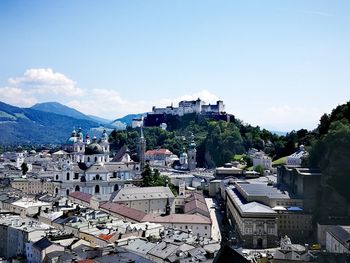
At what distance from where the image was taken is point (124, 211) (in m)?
43.1

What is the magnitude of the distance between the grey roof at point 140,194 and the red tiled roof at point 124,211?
1.52m

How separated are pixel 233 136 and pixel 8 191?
1555 inches

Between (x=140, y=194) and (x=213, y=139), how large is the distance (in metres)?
34.7

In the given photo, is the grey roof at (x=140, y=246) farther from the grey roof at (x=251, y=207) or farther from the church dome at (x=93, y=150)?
the church dome at (x=93, y=150)

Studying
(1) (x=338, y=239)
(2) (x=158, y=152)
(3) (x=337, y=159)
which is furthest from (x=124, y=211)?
(2) (x=158, y=152)

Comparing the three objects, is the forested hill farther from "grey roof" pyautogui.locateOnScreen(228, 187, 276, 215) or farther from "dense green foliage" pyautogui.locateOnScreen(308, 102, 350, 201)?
"grey roof" pyautogui.locateOnScreen(228, 187, 276, 215)

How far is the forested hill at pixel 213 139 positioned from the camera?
263 feet

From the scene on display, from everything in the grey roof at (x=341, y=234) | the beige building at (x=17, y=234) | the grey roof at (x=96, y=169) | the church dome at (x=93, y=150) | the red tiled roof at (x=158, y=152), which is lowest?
the beige building at (x=17, y=234)

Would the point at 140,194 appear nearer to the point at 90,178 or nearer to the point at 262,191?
the point at 90,178

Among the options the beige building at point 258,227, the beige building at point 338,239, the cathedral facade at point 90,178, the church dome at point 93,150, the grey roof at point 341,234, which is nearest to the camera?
the beige building at point 338,239

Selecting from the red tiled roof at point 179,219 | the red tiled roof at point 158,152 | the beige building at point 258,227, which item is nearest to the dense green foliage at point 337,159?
the beige building at point 258,227

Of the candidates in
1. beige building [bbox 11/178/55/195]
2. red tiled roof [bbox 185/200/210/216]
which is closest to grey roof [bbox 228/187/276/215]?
red tiled roof [bbox 185/200/210/216]

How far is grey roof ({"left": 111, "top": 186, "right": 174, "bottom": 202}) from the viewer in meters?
48.4


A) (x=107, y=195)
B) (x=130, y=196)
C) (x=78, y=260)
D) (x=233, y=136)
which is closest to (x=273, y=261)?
(x=78, y=260)
